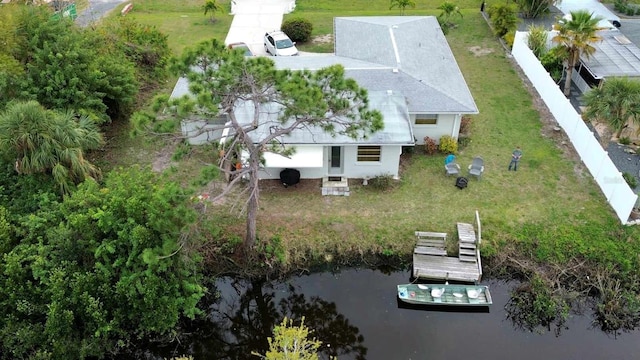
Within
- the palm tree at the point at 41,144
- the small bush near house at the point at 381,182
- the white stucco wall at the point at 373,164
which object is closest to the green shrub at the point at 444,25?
the white stucco wall at the point at 373,164

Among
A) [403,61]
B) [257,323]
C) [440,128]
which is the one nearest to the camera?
[257,323]

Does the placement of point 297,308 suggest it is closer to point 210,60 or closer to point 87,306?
point 87,306

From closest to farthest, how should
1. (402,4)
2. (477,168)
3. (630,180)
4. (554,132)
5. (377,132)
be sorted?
(630,180)
(377,132)
(477,168)
(554,132)
(402,4)

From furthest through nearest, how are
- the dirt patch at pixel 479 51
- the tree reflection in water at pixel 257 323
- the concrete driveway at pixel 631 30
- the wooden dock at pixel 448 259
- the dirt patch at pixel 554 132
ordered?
the dirt patch at pixel 479 51
the concrete driveway at pixel 631 30
the dirt patch at pixel 554 132
the wooden dock at pixel 448 259
the tree reflection in water at pixel 257 323

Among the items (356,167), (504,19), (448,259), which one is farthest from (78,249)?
(504,19)

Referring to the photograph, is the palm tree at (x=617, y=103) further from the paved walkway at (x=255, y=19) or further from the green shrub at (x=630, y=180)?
the paved walkway at (x=255, y=19)

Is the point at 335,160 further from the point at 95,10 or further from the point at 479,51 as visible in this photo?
the point at 95,10

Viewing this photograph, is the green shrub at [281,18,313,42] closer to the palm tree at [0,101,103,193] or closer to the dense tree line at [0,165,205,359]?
the palm tree at [0,101,103,193]
